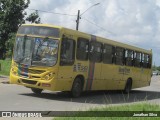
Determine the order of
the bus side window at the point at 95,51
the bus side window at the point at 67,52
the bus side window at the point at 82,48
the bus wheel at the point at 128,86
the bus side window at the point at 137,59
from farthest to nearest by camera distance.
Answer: the bus side window at the point at 137,59, the bus wheel at the point at 128,86, the bus side window at the point at 95,51, the bus side window at the point at 82,48, the bus side window at the point at 67,52

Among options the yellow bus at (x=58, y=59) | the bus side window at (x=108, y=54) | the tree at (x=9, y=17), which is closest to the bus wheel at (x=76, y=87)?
the yellow bus at (x=58, y=59)

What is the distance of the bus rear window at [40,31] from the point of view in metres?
18.0

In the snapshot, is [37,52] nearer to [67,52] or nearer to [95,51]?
[67,52]

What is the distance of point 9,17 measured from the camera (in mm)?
57781

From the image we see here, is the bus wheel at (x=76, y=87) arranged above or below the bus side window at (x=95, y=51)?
below

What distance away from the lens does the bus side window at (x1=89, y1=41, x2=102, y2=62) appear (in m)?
20.4

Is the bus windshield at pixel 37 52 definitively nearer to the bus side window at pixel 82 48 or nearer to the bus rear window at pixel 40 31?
the bus rear window at pixel 40 31

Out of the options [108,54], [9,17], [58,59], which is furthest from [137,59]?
[9,17]

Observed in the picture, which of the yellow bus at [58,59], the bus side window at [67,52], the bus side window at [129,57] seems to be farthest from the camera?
the bus side window at [129,57]

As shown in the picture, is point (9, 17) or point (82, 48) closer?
point (82, 48)

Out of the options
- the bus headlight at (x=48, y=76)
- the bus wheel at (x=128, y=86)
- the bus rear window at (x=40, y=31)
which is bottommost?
the bus wheel at (x=128, y=86)

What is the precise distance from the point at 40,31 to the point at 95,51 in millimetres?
3548

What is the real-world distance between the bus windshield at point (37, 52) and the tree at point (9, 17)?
129ft

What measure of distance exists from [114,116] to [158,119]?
3.87 ft
